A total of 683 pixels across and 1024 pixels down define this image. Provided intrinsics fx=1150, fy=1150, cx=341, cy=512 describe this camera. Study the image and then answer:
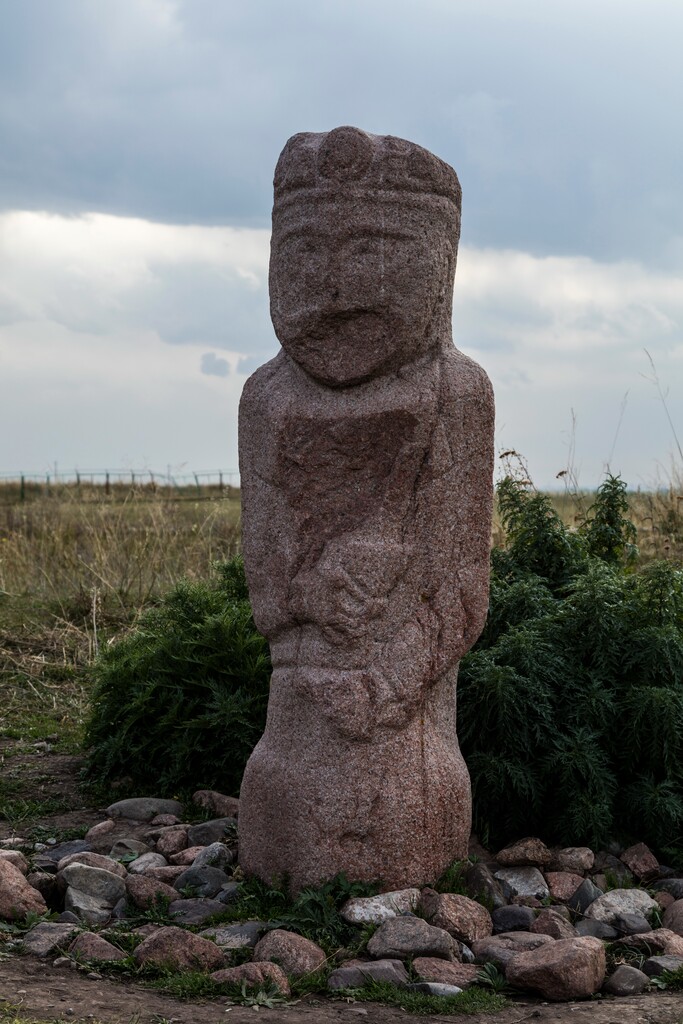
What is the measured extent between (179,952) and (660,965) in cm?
168

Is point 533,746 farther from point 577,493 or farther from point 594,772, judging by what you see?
point 577,493

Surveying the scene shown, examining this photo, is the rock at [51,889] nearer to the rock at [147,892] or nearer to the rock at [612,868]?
the rock at [147,892]

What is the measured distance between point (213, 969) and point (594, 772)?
193cm

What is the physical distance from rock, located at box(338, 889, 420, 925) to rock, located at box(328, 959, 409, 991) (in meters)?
0.30

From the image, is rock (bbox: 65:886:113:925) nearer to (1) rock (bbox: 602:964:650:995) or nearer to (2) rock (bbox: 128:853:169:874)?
(2) rock (bbox: 128:853:169:874)

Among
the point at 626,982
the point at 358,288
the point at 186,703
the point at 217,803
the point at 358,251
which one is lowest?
the point at 626,982

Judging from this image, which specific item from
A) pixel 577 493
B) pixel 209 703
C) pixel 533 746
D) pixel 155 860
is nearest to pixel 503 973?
pixel 533 746

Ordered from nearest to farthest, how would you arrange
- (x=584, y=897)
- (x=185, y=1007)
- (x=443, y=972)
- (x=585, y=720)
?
(x=185, y=1007)
(x=443, y=972)
(x=584, y=897)
(x=585, y=720)

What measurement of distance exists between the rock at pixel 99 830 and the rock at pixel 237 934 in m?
1.45

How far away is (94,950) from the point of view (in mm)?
4051

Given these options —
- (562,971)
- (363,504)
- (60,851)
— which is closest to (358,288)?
(363,504)

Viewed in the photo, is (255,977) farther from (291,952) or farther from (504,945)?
(504,945)

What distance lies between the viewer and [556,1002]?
3.81 meters

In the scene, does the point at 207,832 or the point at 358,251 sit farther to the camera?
the point at 207,832
